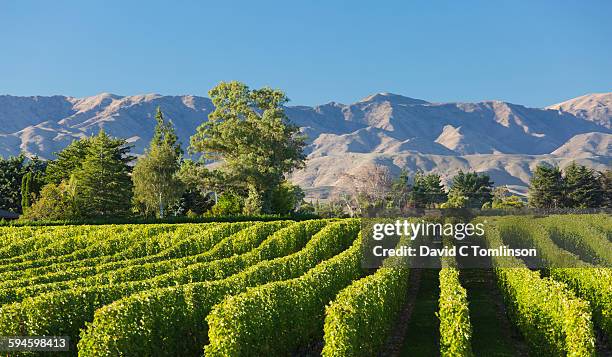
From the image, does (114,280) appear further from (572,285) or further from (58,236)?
(58,236)

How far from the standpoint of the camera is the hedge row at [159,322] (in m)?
12.8

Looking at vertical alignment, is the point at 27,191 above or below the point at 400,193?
above

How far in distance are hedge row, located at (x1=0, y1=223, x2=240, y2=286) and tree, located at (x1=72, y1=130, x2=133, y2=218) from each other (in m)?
34.8

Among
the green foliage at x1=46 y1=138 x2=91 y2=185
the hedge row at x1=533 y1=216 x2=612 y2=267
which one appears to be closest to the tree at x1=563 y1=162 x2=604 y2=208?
the hedge row at x1=533 y1=216 x2=612 y2=267

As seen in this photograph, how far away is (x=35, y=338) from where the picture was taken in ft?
45.2

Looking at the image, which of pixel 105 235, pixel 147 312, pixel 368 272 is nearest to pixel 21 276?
pixel 147 312

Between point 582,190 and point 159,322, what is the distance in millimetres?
96854

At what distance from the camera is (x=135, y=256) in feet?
104

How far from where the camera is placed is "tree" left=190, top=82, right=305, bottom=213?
6544 centimetres

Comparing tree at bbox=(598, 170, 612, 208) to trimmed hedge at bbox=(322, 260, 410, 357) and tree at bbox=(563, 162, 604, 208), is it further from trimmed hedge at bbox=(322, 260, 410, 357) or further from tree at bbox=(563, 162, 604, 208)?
trimmed hedge at bbox=(322, 260, 410, 357)

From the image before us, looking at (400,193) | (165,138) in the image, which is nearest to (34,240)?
(165,138)

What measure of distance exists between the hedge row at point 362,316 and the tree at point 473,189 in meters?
106

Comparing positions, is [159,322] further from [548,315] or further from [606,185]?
[606,185]

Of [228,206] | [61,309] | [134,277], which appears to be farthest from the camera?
[228,206]
